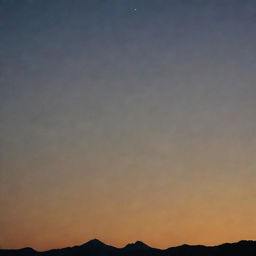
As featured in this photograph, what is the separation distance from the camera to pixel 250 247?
548 feet

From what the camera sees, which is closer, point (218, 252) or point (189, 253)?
point (218, 252)

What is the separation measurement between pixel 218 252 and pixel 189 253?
20838mm

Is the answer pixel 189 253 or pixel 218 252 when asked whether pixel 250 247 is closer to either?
pixel 218 252

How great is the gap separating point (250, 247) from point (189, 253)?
3783 cm

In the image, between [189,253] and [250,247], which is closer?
[250,247]

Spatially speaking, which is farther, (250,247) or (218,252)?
(218,252)

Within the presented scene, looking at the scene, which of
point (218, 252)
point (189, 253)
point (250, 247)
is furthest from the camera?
point (189, 253)

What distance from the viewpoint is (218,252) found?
17962 centimetres

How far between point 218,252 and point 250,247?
17122mm

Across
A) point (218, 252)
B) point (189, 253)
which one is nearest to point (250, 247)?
point (218, 252)

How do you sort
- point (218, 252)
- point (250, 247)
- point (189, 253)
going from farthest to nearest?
1. point (189, 253)
2. point (218, 252)
3. point (250, 247)
